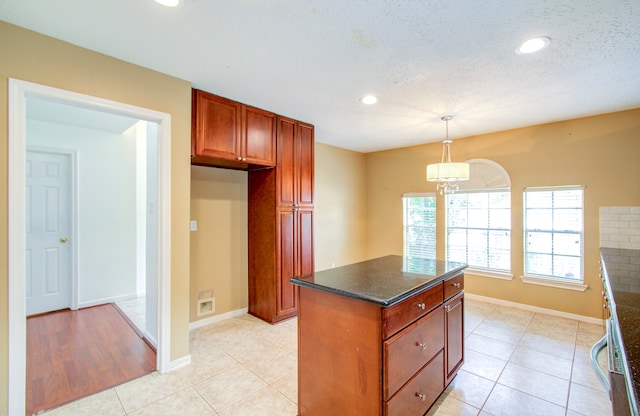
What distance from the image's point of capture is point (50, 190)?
3.77 meters

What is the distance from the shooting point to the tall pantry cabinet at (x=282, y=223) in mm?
3404

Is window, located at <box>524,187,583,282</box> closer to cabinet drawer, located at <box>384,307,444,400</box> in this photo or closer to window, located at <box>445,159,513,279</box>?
window, located at <box>445,159,513,279</box>

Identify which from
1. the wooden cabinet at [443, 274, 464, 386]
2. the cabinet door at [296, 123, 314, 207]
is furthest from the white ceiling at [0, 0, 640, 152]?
the wooden cabinet at [443, 274, 464, 386]

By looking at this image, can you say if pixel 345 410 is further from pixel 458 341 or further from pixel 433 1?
pixel 433 1

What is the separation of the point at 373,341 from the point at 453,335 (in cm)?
108

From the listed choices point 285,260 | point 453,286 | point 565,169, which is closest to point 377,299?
point 453,286

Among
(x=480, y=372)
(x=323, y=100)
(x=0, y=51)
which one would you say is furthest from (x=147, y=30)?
(x=480, y=372)

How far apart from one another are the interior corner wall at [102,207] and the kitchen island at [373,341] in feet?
12.2

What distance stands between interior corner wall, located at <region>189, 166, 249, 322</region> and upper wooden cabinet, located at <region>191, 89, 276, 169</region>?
0.28 meters

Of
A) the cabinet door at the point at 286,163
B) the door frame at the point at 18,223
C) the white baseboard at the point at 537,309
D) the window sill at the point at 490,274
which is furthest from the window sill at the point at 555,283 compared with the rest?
the door frame at the point at 18,223

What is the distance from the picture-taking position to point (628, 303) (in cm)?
131

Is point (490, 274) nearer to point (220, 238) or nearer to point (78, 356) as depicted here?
point (220, 238)

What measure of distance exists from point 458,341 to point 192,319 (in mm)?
2779

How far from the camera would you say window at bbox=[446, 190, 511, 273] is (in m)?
4.07
